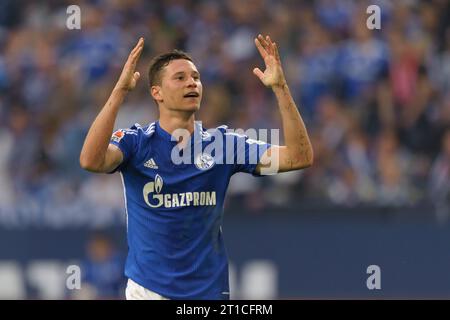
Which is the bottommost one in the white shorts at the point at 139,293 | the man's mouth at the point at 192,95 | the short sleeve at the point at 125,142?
the white shorts at the point at 139,293

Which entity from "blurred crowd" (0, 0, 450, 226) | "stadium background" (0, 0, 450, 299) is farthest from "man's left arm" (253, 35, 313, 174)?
"blurred crowd" (0, 0, 450, 226)

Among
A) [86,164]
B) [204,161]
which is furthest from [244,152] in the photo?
[86,164]

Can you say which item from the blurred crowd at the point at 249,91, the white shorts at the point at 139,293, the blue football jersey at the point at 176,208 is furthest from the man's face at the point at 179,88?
the blurred crowd at the point at 249,91

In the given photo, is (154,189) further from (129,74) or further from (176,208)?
(129,74)

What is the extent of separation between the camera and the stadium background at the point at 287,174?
1246 centimetres

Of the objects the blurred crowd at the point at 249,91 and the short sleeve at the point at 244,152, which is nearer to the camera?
the short sleeve at the point at 244,152

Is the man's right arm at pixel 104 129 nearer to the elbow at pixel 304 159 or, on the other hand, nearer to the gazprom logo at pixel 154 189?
the gazprom logo at pixel 154 189

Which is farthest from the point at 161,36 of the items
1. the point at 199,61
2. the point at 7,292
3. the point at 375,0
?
the point at 7,292

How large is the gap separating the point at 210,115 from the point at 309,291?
234 cm

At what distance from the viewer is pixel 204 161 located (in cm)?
680

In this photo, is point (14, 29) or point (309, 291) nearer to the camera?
point (309, 291)

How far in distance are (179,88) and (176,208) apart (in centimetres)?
72
